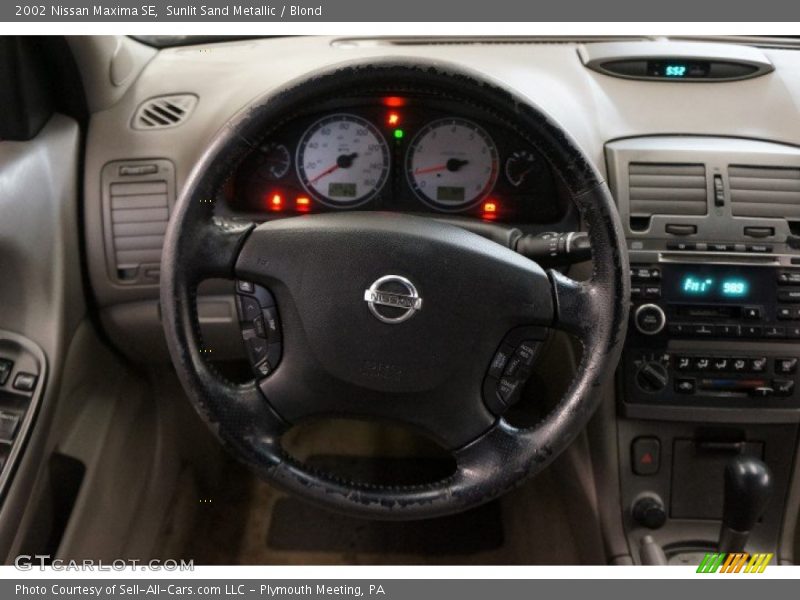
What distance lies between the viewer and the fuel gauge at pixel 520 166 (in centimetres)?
126

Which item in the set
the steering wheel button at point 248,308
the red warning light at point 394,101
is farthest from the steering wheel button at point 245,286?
the red warning light at point 394,101

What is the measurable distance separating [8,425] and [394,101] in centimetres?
88

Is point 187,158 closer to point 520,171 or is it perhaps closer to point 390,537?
point 520,171

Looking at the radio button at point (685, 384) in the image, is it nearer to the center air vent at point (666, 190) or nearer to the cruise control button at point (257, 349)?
the center air vent at point (666, 190)

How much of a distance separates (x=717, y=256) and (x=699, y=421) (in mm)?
308

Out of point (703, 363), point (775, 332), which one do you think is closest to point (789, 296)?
point (775, 332)

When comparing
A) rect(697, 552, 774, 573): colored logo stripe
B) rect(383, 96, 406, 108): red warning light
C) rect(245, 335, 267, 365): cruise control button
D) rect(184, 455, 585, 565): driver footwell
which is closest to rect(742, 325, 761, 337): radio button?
rect(697, 552, 774, 573): colored logo stripe

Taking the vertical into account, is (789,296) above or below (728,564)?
above

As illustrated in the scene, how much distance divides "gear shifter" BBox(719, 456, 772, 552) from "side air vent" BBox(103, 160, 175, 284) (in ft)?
3.53

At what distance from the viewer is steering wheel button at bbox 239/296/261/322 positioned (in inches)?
38.6

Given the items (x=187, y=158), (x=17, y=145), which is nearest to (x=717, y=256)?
(x=187, y=158)

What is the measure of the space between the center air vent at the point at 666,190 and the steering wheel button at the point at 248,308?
2.31 feet

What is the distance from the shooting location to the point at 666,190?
1.27m

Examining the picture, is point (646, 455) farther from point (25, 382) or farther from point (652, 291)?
point (25, 382)
